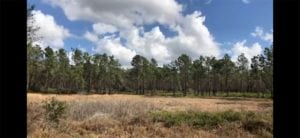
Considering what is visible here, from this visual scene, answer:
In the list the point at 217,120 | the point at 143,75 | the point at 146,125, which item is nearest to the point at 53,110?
the point at 146,125

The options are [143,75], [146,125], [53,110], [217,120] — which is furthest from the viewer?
[143,75]

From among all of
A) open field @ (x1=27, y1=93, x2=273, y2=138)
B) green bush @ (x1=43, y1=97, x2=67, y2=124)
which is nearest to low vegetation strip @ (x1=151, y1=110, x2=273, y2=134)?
open field @ (x1=27, y1=93, x2=273, y2=138)

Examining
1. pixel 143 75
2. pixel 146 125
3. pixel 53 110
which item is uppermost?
pixel 143 75

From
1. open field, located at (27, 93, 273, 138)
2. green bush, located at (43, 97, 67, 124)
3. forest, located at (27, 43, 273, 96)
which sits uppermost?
forest, located at (27, 43, 273, 96)

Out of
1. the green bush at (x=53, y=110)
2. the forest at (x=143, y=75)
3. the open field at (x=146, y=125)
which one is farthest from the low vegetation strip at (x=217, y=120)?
the forest at (x=143, y=75)

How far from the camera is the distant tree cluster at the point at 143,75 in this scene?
111 ft

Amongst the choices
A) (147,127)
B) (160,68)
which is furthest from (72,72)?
(147,127)

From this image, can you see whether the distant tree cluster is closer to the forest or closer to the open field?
the forest

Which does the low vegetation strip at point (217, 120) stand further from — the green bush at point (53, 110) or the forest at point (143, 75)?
the forest at point (143, 75)

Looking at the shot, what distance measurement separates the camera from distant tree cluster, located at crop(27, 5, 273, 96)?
33750 millimetres

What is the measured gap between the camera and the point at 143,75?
39312 millimetres

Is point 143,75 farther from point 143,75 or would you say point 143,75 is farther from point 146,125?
point 146,125
